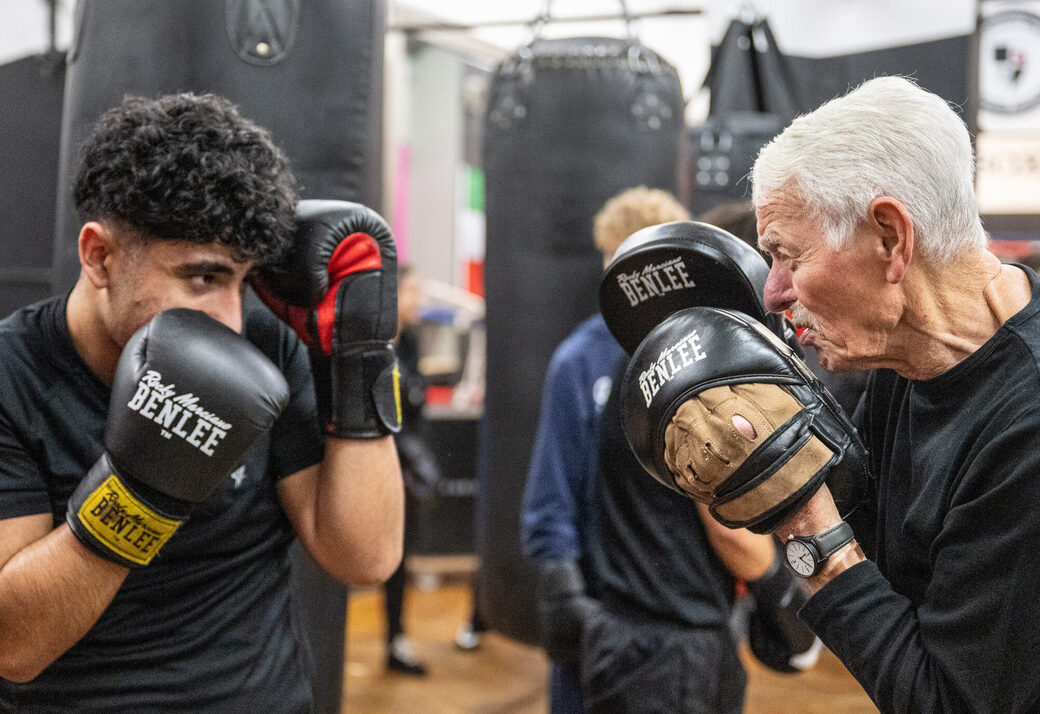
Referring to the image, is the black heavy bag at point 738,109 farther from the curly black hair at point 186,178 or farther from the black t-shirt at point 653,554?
the curly black hair at point 186,178

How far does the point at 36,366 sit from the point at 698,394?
0.78m

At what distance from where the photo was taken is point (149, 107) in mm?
1183

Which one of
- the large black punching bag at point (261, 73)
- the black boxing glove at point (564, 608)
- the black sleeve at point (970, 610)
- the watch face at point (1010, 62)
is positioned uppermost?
the watch face at point (1010, 62)

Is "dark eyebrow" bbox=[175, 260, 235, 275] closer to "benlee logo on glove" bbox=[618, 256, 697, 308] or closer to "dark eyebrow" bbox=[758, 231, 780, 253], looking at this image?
"benlee logo on glove" bbox=[618, 256, 697, 308]

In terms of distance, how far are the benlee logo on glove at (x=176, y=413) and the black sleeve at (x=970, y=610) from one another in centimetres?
68

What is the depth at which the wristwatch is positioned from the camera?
95 cm

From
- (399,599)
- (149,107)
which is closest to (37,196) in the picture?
(149,107)

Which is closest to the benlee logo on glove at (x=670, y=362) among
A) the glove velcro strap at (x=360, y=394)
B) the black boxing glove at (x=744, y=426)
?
the black boxing glove at (x=744, y=426)

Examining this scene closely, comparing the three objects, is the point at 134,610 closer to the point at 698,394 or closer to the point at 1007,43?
the point at 698,394

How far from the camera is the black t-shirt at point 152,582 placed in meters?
1.12

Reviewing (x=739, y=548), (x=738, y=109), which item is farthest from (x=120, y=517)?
(x=738, y=109)

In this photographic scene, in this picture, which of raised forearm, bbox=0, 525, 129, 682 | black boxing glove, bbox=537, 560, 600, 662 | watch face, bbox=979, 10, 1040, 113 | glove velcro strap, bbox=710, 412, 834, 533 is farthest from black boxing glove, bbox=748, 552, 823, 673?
watch face, bbox=979, 10, 1040, 113

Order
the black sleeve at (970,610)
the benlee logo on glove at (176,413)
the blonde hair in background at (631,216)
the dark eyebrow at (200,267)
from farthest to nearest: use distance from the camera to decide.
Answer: the blonde hair in background at (631,216) < the dark eyebrow at (200,267) < the benlee logo on glove at (176,413) < the black sleeve at (970,610)

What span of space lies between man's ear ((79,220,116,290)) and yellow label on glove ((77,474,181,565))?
0.89 ft
